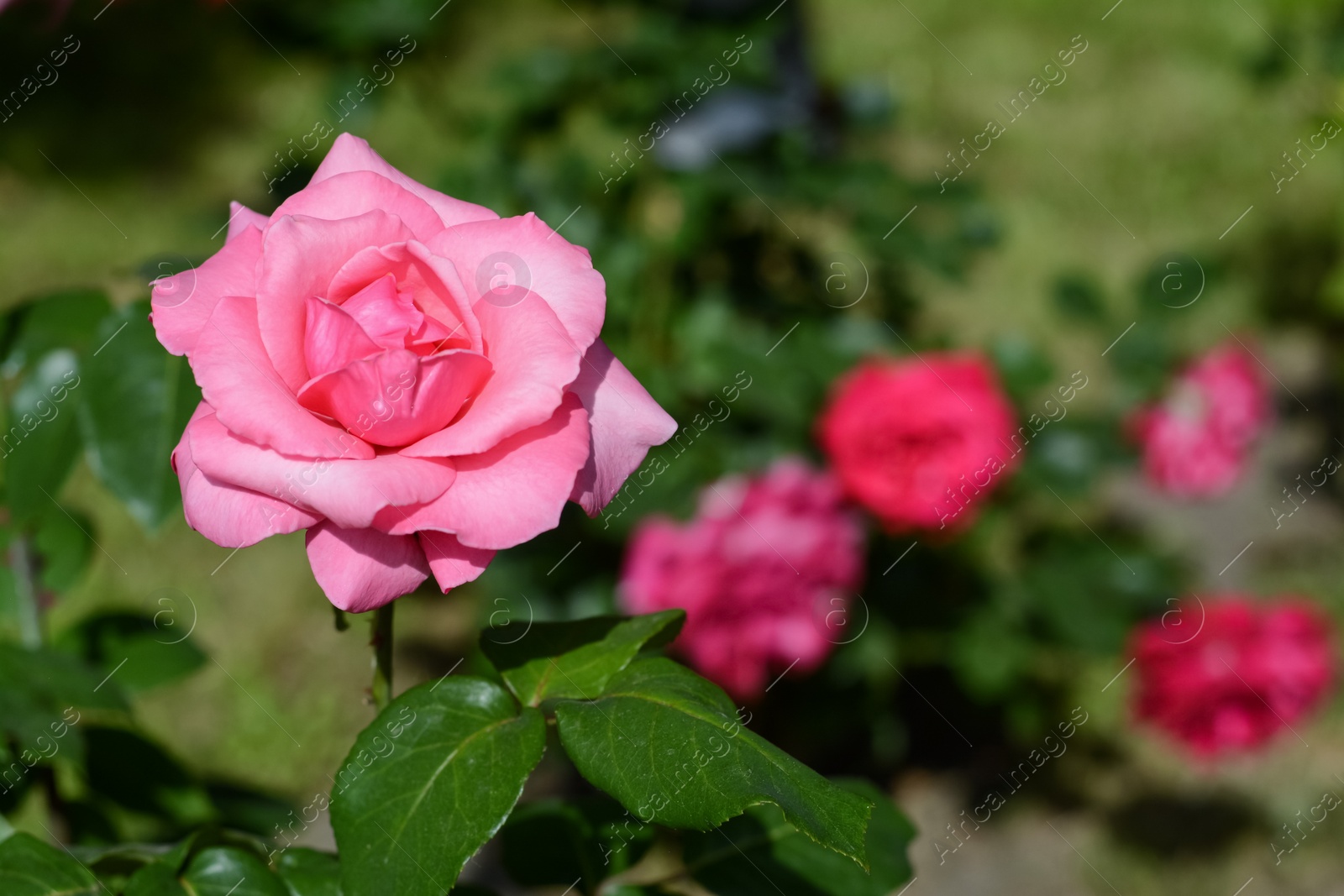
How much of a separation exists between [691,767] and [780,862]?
0.26m

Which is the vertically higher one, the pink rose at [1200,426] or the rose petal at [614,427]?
the rose petal at [614,427]

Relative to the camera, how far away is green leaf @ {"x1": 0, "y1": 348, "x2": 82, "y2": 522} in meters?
0.82

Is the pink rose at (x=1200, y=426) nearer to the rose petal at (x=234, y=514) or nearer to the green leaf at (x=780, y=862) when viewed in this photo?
the green leaf at (x=780, y=862)

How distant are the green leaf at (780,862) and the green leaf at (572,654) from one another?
6.9 inches

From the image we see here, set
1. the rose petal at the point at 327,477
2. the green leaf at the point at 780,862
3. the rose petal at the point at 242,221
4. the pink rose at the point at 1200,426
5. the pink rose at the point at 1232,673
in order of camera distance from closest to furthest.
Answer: the rose petal at the point at 327,477
the rose petal at the point at 242,221
the green leaf at the point at 780,862
the pink rose at the point at 1232,673
the pink rose at the point at 1200,426

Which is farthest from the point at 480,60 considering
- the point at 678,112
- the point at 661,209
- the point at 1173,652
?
the point at 1173,652

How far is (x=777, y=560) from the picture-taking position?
1.45 metres

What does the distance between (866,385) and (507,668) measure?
1029mm

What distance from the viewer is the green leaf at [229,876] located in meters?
0.65

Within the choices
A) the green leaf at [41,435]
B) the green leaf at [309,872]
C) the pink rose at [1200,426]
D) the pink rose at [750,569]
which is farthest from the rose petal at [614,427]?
the pink rose at [1200,426]

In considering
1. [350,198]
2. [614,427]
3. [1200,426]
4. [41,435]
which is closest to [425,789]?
[614,427]

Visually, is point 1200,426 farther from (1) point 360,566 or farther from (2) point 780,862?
(1) point 360,566

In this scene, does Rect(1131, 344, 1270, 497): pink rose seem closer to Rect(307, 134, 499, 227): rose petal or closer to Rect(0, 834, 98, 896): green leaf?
Rect(307, 134, 499, 227): rose petal

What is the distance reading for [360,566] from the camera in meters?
0.54
